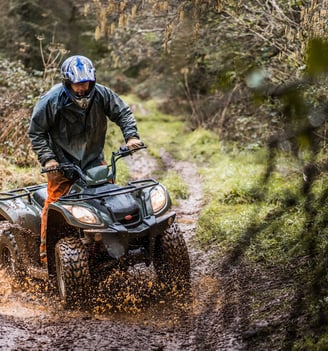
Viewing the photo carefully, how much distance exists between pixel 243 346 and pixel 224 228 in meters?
Answer: 3.32

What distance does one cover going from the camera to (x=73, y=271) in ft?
17.5

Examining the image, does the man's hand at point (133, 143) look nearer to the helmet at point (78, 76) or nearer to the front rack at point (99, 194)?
the front rack at point (99, 194)

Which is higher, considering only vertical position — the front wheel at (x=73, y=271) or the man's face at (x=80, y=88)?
the man's face at (x=80, y=88)

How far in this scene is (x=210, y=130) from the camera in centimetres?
1727

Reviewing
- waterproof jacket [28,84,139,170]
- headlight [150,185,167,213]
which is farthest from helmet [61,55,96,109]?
headlight [150,185,167,213]

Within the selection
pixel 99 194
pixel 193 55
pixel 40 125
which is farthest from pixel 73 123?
pixel 193 55

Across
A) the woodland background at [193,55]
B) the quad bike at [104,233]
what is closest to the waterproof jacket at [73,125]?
the quad bike at [104,233]

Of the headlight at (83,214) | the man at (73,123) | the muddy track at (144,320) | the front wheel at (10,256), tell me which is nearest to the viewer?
the muddy track at (144,320)

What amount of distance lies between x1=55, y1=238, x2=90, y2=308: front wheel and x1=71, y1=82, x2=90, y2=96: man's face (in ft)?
4.28

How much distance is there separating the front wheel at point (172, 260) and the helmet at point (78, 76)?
1.39 metres

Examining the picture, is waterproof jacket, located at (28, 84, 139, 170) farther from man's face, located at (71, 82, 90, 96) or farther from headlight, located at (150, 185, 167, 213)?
headlight, located at (150, 185, 167, 213)

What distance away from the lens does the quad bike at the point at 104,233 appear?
528 centimetres

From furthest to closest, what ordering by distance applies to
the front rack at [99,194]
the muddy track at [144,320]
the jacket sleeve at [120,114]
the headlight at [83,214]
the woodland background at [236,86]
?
the jacket sleeve at [120,114] < the front rack at [99,194] < the headlight at [83,214] < the muddy track at [144,320] < the woodland background at [236,86]

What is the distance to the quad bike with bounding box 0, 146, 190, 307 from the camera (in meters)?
5.28
